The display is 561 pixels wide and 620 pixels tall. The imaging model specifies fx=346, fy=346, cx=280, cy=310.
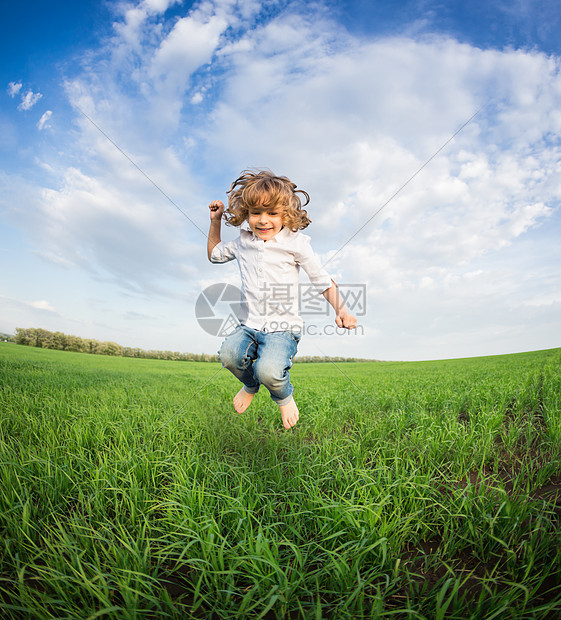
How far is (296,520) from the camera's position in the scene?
6.15 ft

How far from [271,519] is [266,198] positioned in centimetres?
250

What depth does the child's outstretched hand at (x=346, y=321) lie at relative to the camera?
10.2 ft

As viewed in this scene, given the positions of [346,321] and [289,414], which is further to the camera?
[289,414]

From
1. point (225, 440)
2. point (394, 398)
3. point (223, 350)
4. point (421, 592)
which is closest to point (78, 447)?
point (225, 440)

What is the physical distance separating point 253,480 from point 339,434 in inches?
51.0

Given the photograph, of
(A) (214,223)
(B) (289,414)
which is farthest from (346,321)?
(A) (214,223)

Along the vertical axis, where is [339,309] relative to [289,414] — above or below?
above

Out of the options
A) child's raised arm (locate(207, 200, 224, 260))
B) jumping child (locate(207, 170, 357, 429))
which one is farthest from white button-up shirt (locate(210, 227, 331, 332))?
child's raised arm (locate(207, 200, 224, 260))

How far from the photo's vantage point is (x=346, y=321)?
3.14 m

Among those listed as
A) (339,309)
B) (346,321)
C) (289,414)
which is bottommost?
(289,414)

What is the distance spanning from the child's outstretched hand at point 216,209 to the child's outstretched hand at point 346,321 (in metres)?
1.56

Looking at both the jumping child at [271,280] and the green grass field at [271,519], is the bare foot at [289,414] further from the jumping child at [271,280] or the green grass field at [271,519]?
the green grass field at [271,519]

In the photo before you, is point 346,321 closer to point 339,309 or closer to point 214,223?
point 339,309

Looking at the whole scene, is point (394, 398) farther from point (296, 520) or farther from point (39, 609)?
point (39, 609)
